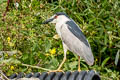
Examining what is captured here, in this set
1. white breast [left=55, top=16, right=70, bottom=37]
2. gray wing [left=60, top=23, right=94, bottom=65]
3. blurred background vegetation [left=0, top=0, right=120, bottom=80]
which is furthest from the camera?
blurred background vegetation [left=0, top=0, right=120, bottom=80]

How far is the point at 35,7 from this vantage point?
4.64m

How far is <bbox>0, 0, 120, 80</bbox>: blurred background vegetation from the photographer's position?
4.15 metres

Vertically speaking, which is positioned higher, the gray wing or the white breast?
the white breast

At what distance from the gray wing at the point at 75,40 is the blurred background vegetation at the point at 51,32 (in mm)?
329

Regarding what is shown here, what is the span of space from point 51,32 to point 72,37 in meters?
0.84

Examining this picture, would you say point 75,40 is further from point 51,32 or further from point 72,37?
point 51,32

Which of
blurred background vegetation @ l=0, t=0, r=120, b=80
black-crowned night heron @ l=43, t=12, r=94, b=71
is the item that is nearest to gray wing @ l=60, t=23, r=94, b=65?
black-crowned night heron @ l=43, t=12, r=94, b=71

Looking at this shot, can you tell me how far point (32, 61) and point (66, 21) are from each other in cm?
64

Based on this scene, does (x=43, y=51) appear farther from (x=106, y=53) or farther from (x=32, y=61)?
(x=106, y=53)

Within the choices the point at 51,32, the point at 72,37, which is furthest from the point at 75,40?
the point at 51,32

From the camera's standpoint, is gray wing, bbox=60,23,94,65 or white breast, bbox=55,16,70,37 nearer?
gray wing, bbox=60,23,94,65

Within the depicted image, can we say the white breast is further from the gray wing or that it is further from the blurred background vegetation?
the blurred background vegetation

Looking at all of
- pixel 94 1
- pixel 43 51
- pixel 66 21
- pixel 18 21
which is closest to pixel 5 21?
pixel 18 21

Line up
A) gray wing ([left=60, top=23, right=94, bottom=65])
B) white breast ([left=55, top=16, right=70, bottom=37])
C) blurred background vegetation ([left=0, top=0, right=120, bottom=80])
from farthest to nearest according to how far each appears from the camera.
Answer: blurred background vegetation ([left=0, top=0, right=120, bottom=80])
white breast ([left=55, top=16, right=70, bottom=37])
gray wing ([left=60, top=23, right=94, bottom=65])
